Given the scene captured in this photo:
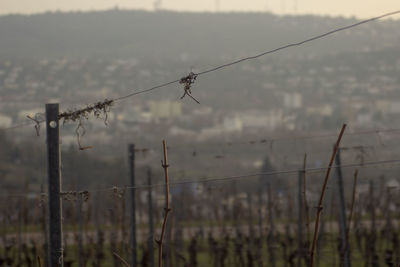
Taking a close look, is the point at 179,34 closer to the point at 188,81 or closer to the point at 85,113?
the point at 85,113

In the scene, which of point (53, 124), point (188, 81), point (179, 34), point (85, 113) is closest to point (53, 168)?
point (53, 124)

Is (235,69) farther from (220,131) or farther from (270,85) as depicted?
(220,131)

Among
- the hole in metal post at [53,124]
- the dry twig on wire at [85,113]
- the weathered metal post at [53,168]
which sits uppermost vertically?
the dry twig on wire at [85,113]

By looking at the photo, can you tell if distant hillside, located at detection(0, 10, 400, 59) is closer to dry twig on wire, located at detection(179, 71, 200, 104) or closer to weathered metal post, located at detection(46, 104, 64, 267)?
weathered metal post, located at detection(46, 104, 64, 267)

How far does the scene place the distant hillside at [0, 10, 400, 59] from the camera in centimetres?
12294

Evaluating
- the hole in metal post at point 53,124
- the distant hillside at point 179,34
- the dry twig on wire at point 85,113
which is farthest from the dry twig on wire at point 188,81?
the distant hillside at point 179,34

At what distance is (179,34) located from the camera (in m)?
134

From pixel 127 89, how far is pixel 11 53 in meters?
17.0

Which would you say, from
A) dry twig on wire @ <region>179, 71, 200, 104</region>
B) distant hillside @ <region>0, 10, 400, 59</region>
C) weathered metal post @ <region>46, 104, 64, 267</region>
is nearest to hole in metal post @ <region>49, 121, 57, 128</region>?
weathered metal post @ <region>46, 104, 64, 267</region>

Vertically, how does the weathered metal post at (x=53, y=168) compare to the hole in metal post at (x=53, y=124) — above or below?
below

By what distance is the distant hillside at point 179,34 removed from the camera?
123 m

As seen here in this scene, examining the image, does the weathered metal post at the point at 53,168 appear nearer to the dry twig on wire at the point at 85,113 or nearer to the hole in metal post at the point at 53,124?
the hole in metal post at the point at 53,124

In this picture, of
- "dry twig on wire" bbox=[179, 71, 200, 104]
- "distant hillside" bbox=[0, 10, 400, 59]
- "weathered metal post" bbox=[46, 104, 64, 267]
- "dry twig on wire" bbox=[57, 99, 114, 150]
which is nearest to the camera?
"dry twig on wire" bbox=[179, 71, 200, 104]

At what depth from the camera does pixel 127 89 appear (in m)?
97.1
